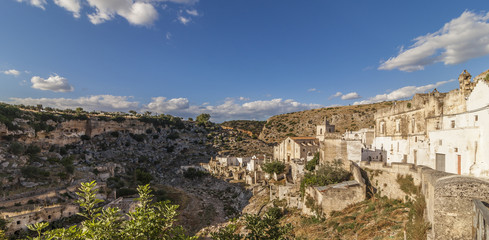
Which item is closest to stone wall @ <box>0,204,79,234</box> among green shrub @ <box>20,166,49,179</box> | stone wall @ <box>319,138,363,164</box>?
green shrub @ <box>20,166,49,179</box>

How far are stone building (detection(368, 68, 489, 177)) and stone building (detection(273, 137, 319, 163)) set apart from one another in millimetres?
12178

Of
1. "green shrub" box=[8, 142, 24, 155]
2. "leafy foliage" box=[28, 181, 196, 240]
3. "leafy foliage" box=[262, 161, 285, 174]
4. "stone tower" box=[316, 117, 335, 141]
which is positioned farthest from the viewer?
"stone tower" box=[316, 117, 335, 141]

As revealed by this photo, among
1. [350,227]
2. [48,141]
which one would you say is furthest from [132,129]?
[350,227]

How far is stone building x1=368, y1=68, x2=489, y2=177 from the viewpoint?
11.0m

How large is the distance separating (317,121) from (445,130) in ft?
189

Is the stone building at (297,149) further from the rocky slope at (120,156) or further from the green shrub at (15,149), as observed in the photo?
the green shrub at (15,149)

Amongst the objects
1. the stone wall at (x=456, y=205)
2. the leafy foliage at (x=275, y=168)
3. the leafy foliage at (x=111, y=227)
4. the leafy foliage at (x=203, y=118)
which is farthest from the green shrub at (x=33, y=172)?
the leafy foliage at (x=203, y=118)

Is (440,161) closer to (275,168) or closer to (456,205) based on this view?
(456,205)

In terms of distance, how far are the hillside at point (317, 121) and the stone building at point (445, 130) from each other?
41195 millimetres

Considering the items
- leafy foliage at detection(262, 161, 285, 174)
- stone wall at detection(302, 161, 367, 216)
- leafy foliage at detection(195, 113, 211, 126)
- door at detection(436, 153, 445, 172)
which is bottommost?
leafy foliage at detection(262, 161, 285, 174)

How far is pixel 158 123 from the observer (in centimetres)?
6612

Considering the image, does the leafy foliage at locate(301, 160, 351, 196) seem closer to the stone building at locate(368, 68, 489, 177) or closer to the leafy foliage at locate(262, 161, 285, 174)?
the stone building at locate(368, 68, 489, 177)

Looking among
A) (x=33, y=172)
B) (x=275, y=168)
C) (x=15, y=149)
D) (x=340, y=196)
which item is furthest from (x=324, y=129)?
(x=15, y=149)

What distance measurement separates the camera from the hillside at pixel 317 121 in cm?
6262
